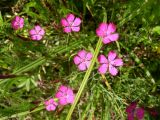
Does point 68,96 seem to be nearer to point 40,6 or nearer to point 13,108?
point 13,108

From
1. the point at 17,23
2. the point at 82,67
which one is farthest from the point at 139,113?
the point at 17,23

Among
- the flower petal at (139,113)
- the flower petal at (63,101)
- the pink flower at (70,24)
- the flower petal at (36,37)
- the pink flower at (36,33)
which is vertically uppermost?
the pink flower at (70,24)

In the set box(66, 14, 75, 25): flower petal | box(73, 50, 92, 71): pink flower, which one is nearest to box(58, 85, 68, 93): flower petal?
box(73, 50, 92, 71): pink flower

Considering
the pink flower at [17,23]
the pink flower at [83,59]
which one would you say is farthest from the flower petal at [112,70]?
the pink flower at [17,23]

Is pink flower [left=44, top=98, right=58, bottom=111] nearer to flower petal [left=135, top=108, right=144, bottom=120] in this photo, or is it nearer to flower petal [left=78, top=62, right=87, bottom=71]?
flower petal [left=78, top=62, right=87, bottom=71]

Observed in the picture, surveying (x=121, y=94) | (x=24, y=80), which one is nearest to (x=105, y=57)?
(x=121, y=94)

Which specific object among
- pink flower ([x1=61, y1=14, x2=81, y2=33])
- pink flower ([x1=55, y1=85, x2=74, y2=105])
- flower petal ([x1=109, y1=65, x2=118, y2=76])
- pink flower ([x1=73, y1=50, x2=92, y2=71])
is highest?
pink flower ([x1=61, y1=14, x2=81, y2=33])

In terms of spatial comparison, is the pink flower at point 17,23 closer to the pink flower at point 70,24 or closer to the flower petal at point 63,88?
the pink flower at point 70,24
